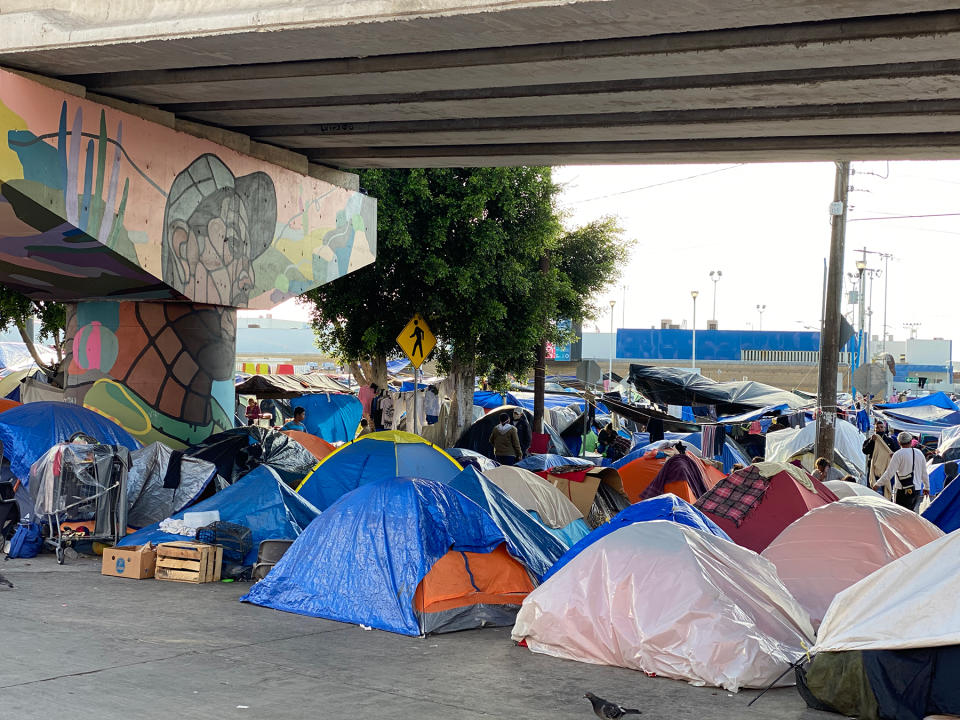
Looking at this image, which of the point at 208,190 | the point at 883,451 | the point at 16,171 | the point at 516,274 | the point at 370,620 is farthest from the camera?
the point at 516,274

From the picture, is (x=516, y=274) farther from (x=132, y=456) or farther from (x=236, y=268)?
(x=132, y=456)

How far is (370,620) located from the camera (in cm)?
959

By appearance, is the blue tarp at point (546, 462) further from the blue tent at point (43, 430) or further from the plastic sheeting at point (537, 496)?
the blue tent at point (43, 430)

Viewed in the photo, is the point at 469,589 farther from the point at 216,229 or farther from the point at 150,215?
the point at 216,229

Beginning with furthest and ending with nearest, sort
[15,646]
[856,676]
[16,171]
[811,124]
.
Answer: [811,124], [16,171], [15,646], [856,676]

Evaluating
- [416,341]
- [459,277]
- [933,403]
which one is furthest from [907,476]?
[933,403]

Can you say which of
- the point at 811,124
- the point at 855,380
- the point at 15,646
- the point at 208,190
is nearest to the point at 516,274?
the point at 855,380

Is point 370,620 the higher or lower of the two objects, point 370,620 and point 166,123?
the lower

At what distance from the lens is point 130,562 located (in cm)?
1164

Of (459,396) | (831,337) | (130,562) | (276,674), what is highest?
(831,337)

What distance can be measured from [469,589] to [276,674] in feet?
7.95

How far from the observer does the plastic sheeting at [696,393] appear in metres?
28.3

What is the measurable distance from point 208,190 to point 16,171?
3.38 meters

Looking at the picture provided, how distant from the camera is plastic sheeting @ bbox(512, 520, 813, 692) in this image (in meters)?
8.00
